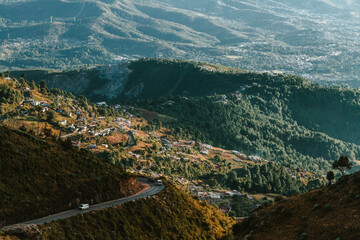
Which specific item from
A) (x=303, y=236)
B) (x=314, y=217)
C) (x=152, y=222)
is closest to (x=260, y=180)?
(x=314, y=217)

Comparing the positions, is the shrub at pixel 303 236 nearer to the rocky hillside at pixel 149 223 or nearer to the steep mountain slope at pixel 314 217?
the steep mountain slope at pixel 314 217

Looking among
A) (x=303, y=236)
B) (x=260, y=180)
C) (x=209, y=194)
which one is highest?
(x=303, y=236)

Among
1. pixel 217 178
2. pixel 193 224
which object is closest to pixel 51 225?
pixel 193 224

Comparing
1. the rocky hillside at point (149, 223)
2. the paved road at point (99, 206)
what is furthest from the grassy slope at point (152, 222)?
the paved road at point (99, 206)

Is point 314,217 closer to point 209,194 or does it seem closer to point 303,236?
point 303,236

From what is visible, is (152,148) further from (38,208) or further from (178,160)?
(38,208)

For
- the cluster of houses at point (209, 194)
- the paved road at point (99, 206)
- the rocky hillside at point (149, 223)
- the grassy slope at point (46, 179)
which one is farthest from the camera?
the cluster of houses at point (209, 194)

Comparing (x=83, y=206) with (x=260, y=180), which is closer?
(x=83, y=206)
